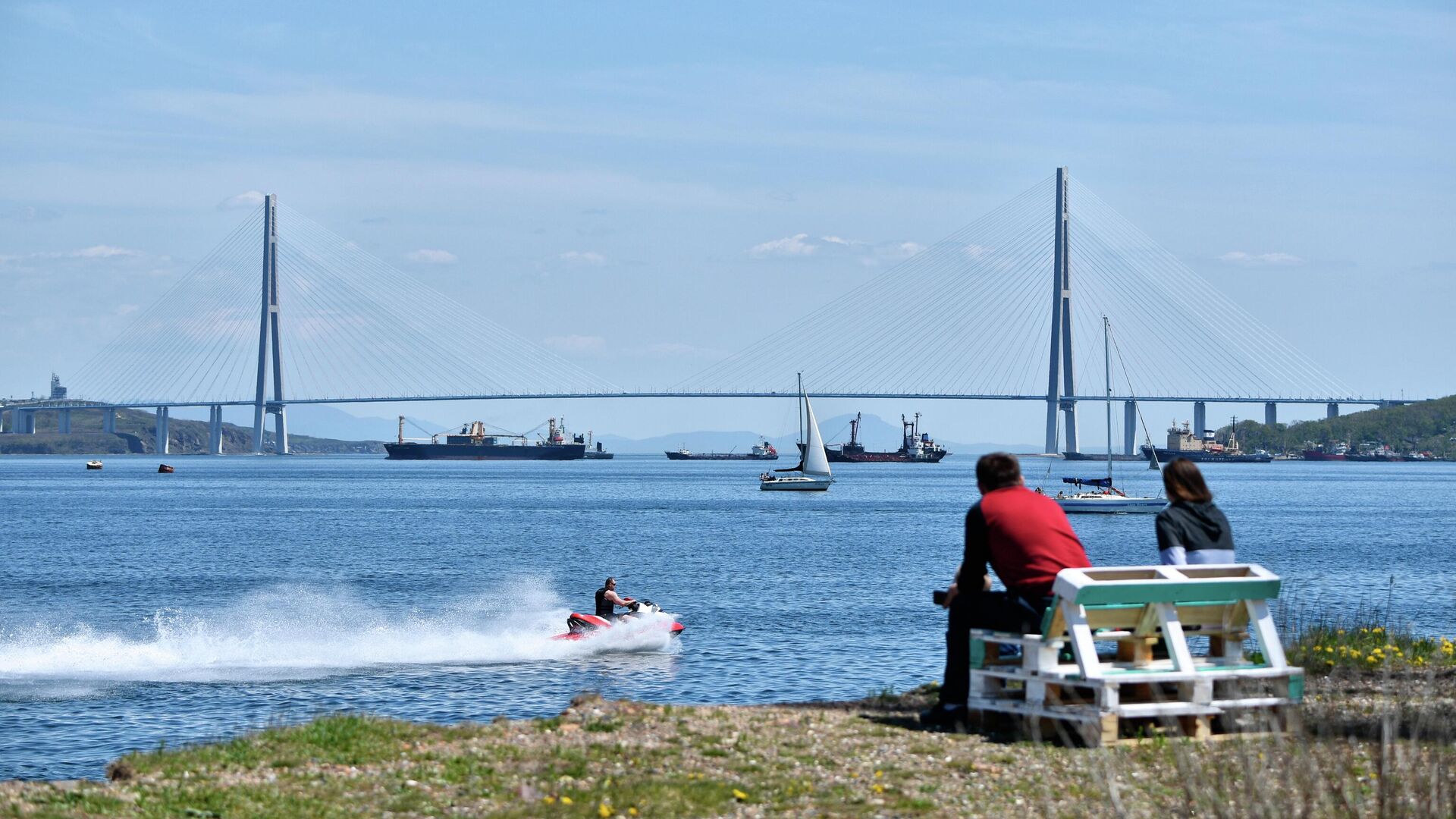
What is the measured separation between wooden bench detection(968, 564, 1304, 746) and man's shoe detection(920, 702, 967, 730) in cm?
23

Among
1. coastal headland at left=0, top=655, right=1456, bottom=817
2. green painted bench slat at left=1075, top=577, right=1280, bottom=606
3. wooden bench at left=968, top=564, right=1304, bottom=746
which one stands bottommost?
coastal headland at left=0, top=655, right=1456, bottom=817

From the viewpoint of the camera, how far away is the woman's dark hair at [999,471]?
34.2 feet

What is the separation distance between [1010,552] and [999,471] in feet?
1.69

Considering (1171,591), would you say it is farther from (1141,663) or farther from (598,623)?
(598,623)

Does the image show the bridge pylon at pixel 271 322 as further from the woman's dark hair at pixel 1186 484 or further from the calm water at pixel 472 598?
the woman's dark hair at pixel 1186 484

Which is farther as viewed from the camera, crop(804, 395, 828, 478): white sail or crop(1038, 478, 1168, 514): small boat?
crop(804, 395, 828, 478): white sail

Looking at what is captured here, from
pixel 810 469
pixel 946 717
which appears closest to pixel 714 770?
pixel 946 717

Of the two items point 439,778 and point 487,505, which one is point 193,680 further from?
point 487,505

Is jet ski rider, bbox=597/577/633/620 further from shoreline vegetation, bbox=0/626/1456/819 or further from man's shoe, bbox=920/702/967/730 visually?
man's shoe, bbox=920/702/967/730

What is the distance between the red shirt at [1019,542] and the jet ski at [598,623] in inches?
570

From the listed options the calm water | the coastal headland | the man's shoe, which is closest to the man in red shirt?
the man's shoe

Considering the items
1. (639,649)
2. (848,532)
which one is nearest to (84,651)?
(639,649)

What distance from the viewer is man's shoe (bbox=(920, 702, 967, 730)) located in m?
11.1

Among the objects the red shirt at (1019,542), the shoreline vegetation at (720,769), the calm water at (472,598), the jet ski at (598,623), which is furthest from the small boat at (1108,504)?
the red shirt at (1019,542)
